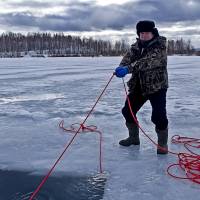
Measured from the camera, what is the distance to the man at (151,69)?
13.7 ft

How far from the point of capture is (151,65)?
4.20 metres

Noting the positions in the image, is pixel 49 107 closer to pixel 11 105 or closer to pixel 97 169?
pixel 11 105

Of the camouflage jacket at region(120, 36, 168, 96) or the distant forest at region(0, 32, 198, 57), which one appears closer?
the camouflage jacket at region(120, 36, 168, 96)

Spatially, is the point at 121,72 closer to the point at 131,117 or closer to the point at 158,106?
the point at 158,106

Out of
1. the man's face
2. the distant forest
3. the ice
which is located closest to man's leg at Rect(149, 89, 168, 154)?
the ice

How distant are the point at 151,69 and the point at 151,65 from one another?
0.05 metres

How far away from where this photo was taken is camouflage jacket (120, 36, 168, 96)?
13.7ft

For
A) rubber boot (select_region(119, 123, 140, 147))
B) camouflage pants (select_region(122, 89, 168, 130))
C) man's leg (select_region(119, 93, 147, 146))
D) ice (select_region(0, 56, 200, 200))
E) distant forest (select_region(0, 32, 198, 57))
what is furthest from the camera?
distant forest (select_region(0, 32, 198, 57))

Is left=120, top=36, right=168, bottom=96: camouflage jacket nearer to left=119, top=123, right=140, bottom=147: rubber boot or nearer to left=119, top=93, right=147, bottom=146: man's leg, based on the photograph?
left=119, top=93, right=147, bottom=146: man's leg

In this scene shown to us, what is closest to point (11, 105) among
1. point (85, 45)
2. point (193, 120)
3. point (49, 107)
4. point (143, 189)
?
point (49, 107)

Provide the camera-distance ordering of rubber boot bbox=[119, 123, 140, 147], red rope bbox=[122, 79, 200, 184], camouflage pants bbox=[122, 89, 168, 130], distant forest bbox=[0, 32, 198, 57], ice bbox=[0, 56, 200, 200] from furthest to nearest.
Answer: distant forest bbox=[0, 32, 198, 57] < rubber boot bbox=[119, 123, 140, 147] < camouflage pants bbox=[122, 89, 168, 130] < red rope bbox=[122, 79, 200, 184] < ice bbox=[0, 56, 200, 200]

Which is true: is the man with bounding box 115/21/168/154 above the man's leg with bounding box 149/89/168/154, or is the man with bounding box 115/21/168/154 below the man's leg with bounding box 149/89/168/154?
above

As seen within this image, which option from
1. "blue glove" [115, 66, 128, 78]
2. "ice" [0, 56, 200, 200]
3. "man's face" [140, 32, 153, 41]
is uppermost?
"man's face" [140, 32, 153, 41]

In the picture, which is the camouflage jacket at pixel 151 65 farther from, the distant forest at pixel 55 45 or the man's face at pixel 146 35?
the distant forest at pixel 55 45
